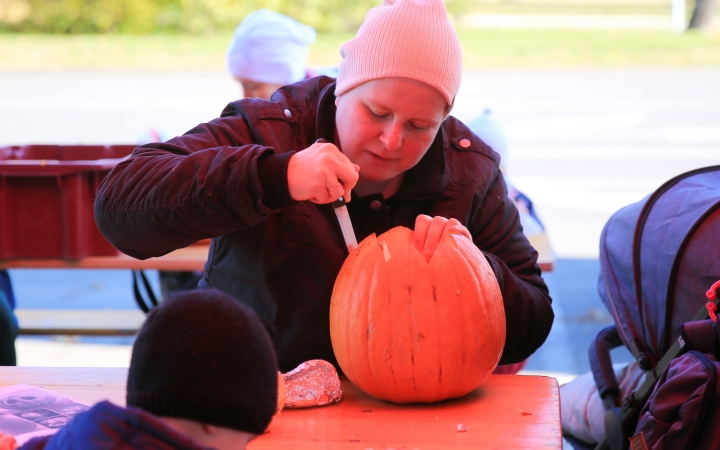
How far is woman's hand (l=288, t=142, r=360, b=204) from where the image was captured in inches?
55.1

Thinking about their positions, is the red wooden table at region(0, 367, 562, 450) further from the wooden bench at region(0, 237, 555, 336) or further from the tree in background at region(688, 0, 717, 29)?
the tree in background at region(688, 0, 717, 29)

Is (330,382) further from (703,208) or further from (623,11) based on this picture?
(623,11)

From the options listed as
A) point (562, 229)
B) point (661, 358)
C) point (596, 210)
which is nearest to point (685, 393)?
point (661, 358)

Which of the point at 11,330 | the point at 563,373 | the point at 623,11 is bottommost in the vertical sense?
the point at 563,373

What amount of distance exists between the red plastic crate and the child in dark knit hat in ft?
6.73

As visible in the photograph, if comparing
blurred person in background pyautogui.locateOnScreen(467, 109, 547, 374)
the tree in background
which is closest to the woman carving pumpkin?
blurred person in background pyautogui.locateOnScreen(467, 109, 547, 374)

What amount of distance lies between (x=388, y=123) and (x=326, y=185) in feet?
Result: 0.86

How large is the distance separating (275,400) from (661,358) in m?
1.39

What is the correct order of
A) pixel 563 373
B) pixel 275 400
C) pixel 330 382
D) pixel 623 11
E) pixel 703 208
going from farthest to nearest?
pixel 623 11 → pixel 563 373 → pixel 703 208 → pixel 330 382 → pixel 275 400

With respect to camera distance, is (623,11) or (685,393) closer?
(685,393)

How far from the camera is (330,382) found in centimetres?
148

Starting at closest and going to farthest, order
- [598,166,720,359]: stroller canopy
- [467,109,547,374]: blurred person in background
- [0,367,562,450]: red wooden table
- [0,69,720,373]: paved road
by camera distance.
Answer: [0,367,562,450]: red wooden table → [598,166,720,359]: stroller canopy → [467,109,547,374]: blurred person in background → [0,69,720,373]: paved road

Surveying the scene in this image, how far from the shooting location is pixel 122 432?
86cm

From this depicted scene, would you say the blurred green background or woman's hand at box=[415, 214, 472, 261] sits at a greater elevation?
the blurred green background
